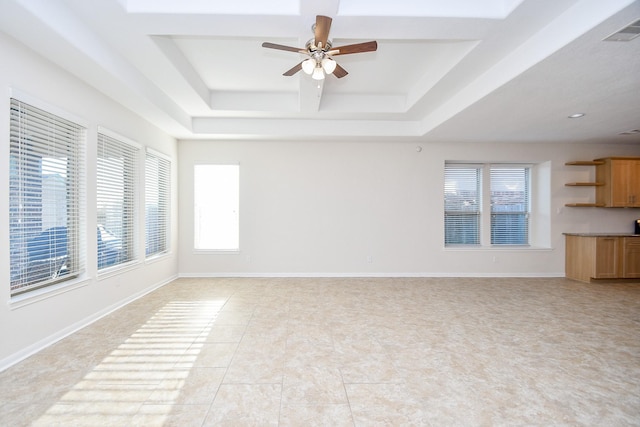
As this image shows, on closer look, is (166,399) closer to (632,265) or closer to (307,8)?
(307,8)

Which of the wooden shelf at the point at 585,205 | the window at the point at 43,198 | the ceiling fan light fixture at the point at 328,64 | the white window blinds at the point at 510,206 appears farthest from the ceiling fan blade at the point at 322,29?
the wooden shelf at the point at 585,205

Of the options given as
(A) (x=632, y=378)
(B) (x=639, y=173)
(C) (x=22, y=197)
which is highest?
(B) (x=639, y=173)

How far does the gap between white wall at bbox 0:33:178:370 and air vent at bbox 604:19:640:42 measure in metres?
4.84

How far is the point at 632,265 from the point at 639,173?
1.75 m

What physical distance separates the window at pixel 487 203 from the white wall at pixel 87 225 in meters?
5.71

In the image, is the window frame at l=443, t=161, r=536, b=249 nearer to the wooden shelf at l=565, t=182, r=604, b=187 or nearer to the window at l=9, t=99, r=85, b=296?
the wooden shelf at l=565, t=182, r=604, b=187

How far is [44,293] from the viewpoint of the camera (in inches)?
111

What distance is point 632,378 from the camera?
2.38 metres

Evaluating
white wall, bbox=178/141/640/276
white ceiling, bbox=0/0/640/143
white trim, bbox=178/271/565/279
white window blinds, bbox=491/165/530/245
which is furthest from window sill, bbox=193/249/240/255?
white window blinds, bbox=491/165/530/245

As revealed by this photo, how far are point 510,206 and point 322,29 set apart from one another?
19.0 ft

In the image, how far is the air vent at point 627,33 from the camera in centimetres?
226

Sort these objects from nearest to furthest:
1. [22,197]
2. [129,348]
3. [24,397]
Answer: [24,397] < [22,197] < [129,348]

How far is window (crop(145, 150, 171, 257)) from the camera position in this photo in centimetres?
482

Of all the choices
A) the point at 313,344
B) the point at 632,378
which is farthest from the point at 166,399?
the point at 632,378
